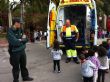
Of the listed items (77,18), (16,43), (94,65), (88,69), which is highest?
(77,18)

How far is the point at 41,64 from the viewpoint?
1488 centimetres

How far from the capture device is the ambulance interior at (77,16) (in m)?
17.3

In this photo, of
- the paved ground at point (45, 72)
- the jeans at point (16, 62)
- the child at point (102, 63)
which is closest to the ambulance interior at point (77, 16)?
the paved ground at point (45, 72)

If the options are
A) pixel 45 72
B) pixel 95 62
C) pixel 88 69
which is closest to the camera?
pixel 88 69

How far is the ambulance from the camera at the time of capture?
1666 centimetres

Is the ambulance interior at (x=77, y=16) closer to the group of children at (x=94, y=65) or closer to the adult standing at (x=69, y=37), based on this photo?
the adult standing at (x=69, y=37)

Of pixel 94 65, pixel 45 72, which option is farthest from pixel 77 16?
pixel 94 65

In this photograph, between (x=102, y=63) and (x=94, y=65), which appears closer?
(x=94, y=65)

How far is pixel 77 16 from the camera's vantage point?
17.9m

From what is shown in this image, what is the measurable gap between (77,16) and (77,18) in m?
0.11

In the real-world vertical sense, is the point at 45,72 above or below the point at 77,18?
below

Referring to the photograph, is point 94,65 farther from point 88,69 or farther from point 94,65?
point 88,69

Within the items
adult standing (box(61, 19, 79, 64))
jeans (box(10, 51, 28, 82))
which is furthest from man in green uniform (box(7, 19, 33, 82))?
adult standing (box(61, 19, 79, 64))

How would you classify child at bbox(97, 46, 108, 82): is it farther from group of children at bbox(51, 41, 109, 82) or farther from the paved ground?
the paved ground
